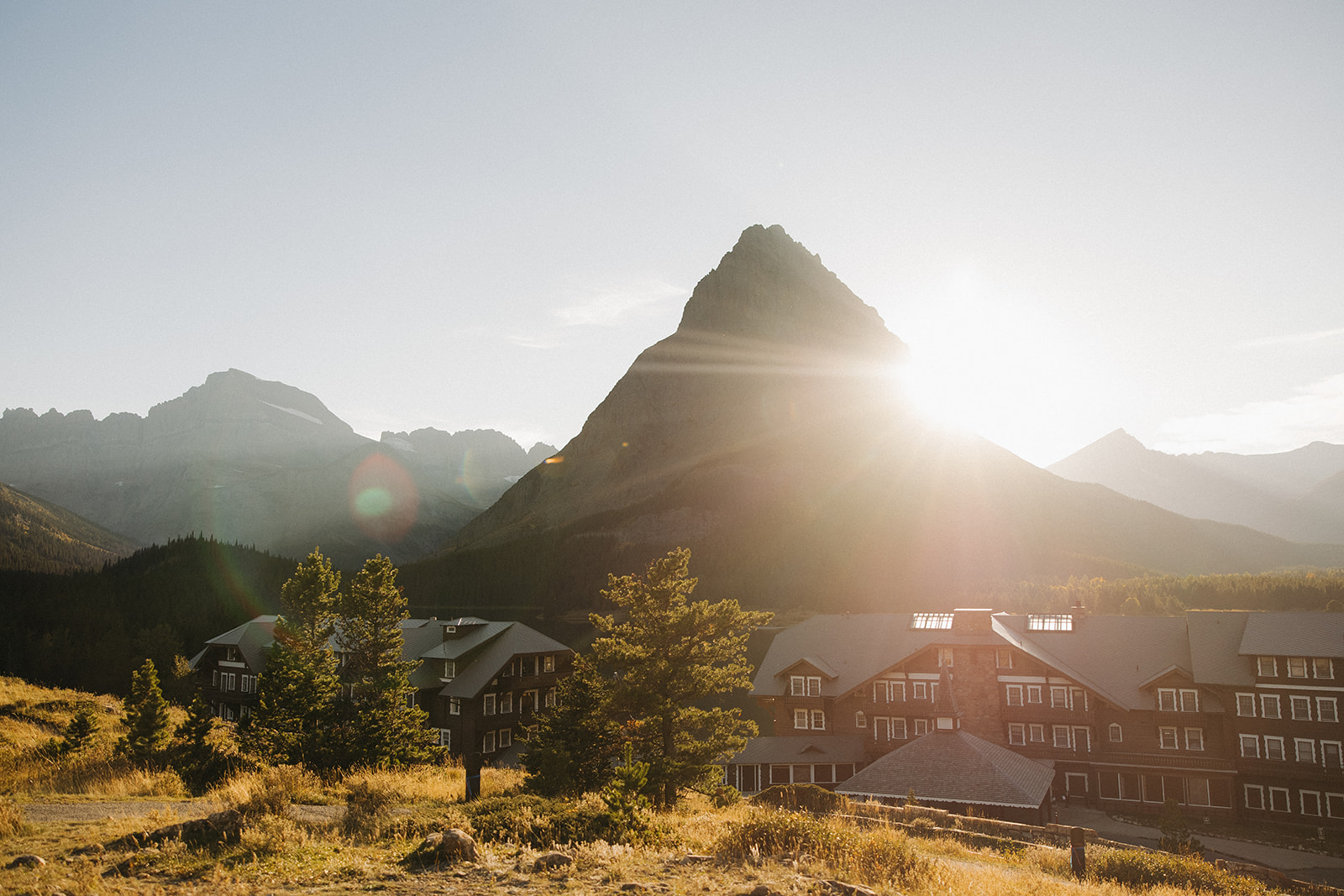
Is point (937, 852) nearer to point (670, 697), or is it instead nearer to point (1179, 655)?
point (670, 697)

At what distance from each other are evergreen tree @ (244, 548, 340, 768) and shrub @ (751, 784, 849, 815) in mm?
15369

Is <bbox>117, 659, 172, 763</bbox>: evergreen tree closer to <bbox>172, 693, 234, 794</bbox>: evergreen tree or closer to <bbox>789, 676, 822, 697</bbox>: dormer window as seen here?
<bbox>172, 693, 234, 794</bbox>: evergreen tree

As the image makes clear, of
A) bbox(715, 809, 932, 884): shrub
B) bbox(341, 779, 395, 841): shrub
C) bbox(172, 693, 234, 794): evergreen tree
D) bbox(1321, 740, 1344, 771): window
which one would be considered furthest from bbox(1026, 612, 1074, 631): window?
bbox(172, 693, 234, 794): evergreen tree

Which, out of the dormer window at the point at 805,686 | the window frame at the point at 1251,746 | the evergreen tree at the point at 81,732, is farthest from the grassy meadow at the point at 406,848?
the dormer window at the point at 805,686

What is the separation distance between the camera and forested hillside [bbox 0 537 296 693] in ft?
303

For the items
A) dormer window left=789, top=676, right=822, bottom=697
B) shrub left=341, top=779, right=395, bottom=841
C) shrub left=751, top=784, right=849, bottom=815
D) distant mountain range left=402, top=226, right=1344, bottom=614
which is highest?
distant mountain range left=402, top=226, right=1344, bottom=614

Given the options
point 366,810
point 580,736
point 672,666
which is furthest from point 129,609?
point 366,810

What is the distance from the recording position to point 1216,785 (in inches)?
1848

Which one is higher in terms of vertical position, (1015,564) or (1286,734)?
(1015,564)

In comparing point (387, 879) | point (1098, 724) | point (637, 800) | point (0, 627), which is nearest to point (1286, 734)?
point (1098, 724)

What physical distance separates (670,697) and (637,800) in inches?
538

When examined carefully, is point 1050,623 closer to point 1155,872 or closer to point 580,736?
point 1155,872

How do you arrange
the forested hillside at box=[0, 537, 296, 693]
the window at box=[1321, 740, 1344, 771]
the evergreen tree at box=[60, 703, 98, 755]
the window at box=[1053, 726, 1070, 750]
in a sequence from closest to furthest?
the evergreen tree at box=[60, 703, 98, 755] → the window at box=[1321, 740, 1344, 771] → the window at box=[1053, 726, 1070, 750] → the forested hillside at box=[0, 537, 296, 693]

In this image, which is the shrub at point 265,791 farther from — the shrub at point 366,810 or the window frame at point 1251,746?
the window frame at point 1251,746
